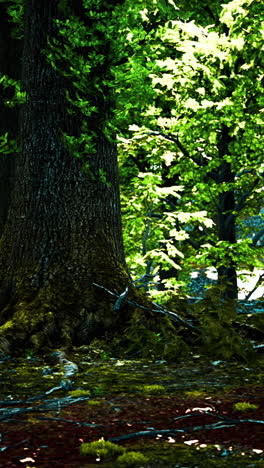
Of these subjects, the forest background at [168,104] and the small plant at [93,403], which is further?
the forest background at [168,104]

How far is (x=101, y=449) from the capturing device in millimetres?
2686

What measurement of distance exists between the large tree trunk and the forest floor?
3.49 ft

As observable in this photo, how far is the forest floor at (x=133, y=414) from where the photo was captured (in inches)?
104

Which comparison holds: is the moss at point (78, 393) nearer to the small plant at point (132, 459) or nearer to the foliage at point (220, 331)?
the small plant at point (132, 459)

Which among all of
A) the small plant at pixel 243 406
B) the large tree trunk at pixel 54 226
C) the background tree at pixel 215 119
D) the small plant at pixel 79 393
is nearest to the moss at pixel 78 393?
the small plant at pixel 79 393

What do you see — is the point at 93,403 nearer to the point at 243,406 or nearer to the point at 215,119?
the point at 243,406

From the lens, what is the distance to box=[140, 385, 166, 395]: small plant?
4062 mm

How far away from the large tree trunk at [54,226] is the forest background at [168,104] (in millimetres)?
182

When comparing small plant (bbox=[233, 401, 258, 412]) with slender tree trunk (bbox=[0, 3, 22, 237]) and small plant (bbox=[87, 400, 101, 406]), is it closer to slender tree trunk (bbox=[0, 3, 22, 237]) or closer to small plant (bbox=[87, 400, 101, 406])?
small plant (bbox=[87, 400, 101, 406])

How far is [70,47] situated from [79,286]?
299 centimetres

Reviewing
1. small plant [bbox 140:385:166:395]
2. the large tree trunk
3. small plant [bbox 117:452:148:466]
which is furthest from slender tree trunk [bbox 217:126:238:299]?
small plant [bbox 117:452:148:466]

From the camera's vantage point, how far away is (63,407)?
3.60 metres

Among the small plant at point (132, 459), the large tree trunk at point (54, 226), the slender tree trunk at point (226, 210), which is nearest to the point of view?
the small plant at point (132, 459)

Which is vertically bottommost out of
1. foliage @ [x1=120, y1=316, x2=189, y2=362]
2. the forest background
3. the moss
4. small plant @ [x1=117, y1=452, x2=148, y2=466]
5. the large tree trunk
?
small plant @ [x1=117, y1=452, x2=148, y2=466]
